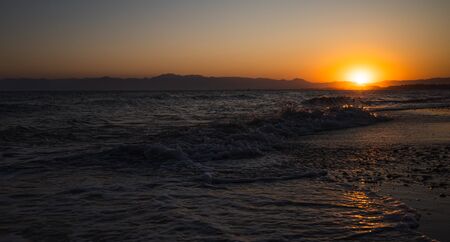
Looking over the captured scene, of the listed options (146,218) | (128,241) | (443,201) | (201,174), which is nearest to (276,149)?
(201,174)

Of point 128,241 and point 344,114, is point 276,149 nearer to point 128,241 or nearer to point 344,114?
point 128,241

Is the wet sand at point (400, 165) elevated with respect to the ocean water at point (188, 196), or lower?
elevated

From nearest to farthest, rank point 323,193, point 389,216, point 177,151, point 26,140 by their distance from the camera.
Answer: point 389,216 → point 323,193 → point 177,151 → point 26,140

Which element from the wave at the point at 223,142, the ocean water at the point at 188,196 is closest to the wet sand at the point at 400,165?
the ocean water at the point at 188,196

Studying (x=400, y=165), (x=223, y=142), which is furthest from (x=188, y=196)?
(x=223, y=142)

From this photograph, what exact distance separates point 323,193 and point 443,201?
1.64 m

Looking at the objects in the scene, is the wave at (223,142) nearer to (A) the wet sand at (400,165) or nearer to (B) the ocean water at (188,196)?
(B) the ocean water at (188,196)

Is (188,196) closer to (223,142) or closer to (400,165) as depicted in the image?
(400,165)

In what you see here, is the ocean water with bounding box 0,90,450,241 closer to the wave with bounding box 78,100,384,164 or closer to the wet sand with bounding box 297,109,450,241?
the wave with bounding box 78,100,384,164

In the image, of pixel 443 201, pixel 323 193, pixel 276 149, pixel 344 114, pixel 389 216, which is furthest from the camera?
pixel 344 114

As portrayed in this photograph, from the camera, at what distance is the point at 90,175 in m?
7.77

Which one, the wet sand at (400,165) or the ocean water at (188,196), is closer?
the ocean water at (188,196)

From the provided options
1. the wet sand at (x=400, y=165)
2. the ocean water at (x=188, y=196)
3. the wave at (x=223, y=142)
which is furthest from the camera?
the wave at (x=223, y=142)

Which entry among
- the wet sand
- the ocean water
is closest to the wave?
the ocean water
